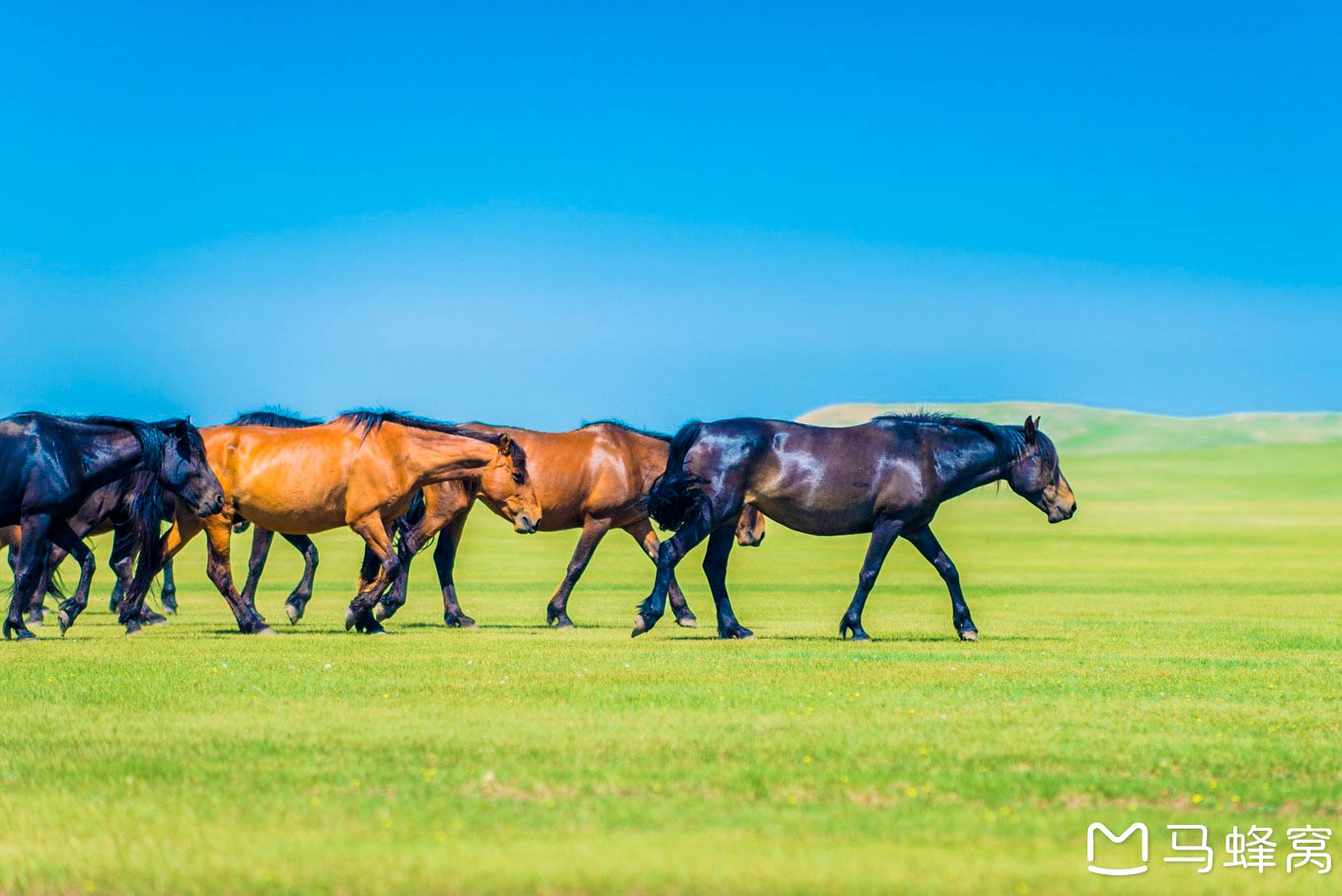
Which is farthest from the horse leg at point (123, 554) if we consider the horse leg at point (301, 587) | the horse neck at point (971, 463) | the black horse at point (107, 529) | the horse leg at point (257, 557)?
the horse neck at point (971, 463)

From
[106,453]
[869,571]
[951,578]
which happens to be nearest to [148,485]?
[106,453]

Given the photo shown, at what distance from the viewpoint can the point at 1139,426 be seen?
132m

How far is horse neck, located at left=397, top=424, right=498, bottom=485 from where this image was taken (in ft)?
66.4

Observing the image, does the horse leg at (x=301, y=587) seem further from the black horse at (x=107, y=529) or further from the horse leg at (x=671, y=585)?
the horse leg at (x=671, y=585)

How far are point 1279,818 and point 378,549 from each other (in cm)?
1339

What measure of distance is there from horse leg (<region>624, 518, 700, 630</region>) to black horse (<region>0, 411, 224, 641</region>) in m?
5.85

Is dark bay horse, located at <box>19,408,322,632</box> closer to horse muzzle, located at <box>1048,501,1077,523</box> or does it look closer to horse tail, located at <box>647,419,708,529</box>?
horse tail, located at <box>647,419,708,529</box>

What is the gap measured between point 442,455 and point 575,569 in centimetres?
263

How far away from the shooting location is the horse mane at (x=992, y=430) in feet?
65.7

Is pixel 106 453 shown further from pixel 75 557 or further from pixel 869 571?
pixel 869 571

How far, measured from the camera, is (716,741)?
10.2m

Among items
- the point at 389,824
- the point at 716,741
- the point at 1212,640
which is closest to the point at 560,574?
the point at 1212,640

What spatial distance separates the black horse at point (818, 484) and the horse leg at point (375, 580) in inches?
116

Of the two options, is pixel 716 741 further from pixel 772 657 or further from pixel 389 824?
pixel 772 657
